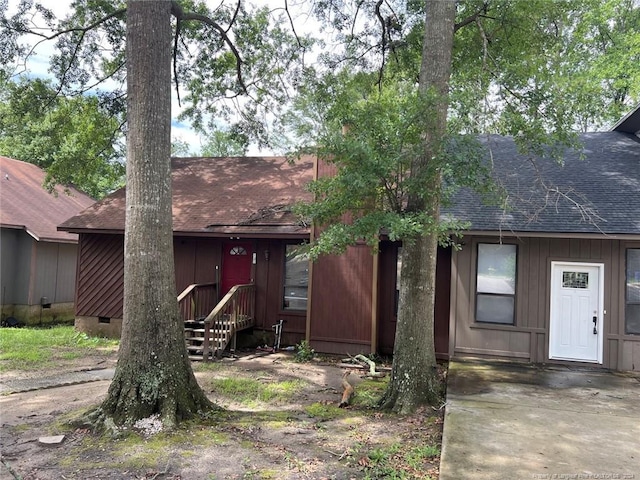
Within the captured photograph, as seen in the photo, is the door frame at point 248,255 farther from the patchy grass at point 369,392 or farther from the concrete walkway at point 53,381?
the patchy grass at point 369,392

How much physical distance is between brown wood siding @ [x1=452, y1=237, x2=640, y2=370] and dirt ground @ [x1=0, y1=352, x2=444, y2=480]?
318cm

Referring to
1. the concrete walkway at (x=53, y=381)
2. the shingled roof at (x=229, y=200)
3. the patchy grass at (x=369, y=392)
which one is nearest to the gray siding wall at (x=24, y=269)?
the shingled roof at (x=229, y=200)

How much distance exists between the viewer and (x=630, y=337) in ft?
27.8

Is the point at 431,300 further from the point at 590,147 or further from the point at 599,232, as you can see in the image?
the point at 590,147

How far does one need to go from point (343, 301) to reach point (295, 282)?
1486mm

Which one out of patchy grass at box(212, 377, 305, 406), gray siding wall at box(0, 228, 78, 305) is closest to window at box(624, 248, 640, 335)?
patchy grass at box(212, 377, 305, 406)

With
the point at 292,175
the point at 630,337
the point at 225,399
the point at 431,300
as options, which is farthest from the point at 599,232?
the point at 292,175

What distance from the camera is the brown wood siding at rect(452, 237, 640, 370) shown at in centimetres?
855

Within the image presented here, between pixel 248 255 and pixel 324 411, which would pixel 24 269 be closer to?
pixel 248 255

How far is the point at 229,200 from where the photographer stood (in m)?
12.7

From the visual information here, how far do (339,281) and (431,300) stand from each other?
398 cm

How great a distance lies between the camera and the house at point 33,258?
13.9 meters

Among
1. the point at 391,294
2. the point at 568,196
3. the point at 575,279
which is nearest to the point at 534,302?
the point at 575,279

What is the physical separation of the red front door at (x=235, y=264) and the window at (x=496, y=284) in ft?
18.0
